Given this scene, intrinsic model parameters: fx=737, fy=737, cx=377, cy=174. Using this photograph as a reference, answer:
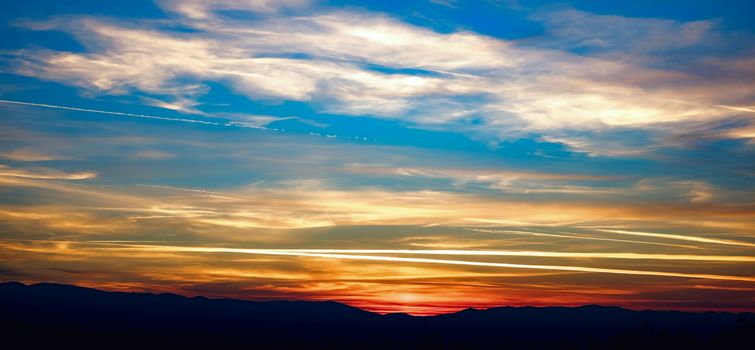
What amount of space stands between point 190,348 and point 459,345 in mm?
60196

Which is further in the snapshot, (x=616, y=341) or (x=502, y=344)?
(x=502, y=344)

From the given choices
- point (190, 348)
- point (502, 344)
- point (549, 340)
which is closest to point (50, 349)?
point (190, 348)

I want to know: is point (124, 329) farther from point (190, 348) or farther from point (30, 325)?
point (190, 348)

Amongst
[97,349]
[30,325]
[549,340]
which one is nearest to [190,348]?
[97,349]

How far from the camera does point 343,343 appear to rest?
187m

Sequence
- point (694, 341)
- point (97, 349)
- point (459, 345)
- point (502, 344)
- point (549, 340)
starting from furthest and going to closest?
point (549, 340)
point (502, 344)
point (97, 349)
point (459, 345)
point (694, 341)

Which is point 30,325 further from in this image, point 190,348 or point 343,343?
point 343,343

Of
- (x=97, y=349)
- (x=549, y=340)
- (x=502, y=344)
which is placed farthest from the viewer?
(x=549, y=340)

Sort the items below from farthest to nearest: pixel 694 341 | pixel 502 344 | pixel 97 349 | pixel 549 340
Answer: pixel 549 340, pixel 502 344, pixel 97 349, pixel 694 341

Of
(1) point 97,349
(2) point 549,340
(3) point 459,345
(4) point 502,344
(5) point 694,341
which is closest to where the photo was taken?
(5) point 694,341

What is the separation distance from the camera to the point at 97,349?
15200cm

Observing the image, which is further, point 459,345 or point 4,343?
point 4,343

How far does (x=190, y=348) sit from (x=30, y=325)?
189 ft

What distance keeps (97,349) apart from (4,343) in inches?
888
